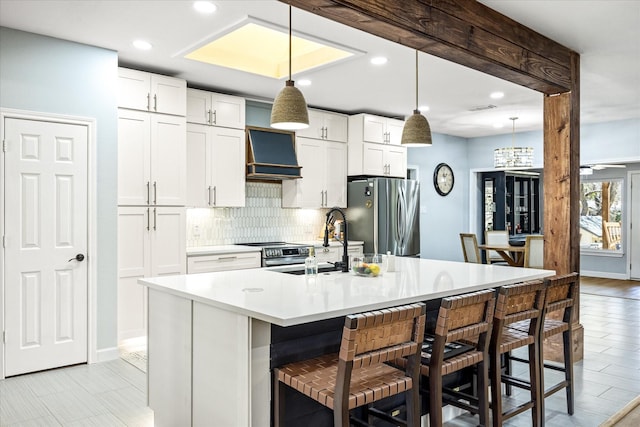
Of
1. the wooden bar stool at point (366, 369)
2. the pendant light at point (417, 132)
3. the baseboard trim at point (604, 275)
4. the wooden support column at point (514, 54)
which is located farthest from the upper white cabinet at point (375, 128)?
the baseboard trim at point (604, 275)

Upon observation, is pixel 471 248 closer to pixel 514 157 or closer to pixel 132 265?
pixel 514 157

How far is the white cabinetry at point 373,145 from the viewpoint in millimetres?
6617

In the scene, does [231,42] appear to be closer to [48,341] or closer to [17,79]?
[17,79]

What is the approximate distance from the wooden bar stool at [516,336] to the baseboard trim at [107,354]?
311 centimetres

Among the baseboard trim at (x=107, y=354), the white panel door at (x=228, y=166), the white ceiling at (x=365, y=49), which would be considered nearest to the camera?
the white ceiling at (x=365, y=49)

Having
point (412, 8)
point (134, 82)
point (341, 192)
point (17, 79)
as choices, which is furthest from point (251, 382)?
point (341, 192)

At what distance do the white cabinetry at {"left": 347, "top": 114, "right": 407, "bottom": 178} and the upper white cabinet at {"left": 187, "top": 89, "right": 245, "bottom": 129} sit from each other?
1725mm

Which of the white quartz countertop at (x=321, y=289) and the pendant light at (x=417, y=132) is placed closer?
the white quartz countertop at (x=321, y=289)

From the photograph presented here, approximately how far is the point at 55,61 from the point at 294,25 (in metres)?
1.93

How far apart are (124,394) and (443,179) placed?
22.3 ft

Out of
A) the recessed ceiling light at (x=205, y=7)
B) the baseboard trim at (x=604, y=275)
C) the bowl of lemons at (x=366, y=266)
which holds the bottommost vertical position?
the baseboard trim at (x=604, y=275)

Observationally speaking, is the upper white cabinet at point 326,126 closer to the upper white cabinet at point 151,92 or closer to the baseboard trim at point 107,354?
the upper white cabinet at point 151,92

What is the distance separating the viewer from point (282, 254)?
5.56 meters

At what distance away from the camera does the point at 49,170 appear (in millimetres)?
3957
